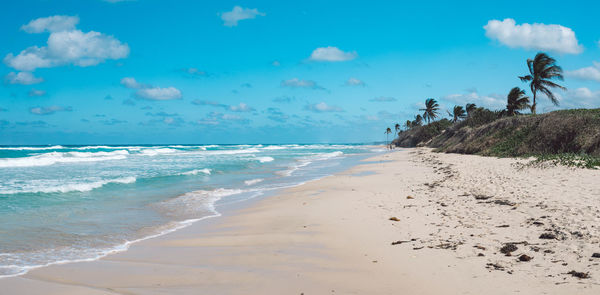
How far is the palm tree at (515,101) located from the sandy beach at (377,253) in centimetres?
3676

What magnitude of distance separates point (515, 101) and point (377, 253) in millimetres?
44146

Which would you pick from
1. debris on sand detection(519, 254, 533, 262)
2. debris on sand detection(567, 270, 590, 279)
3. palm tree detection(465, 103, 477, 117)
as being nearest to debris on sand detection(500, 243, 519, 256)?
debris on sand detection(519, 254, 533, 262)

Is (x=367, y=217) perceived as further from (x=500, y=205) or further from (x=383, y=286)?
(x=383, y=286)

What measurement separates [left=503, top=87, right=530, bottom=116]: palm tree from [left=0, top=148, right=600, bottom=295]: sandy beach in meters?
36.8

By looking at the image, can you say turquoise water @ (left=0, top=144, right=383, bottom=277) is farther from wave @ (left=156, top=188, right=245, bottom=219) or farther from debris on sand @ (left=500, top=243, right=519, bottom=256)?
debris on sand @ (left=500, top=243, right=519, bottom=256)

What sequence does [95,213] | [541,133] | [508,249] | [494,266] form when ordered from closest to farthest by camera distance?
[494,266] < [508,249] < [95,213] < [541,133]

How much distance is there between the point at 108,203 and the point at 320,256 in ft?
30.1

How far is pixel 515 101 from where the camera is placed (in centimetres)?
4156

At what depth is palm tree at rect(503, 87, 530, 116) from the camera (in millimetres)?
40781

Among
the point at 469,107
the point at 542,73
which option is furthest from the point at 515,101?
the point at 469,107

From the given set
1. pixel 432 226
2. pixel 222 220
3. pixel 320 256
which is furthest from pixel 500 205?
pixel 222 220

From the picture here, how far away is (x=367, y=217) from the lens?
26.6 feet

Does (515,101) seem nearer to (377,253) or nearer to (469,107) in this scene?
(469,107)

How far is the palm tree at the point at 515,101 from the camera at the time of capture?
40.8 meters
